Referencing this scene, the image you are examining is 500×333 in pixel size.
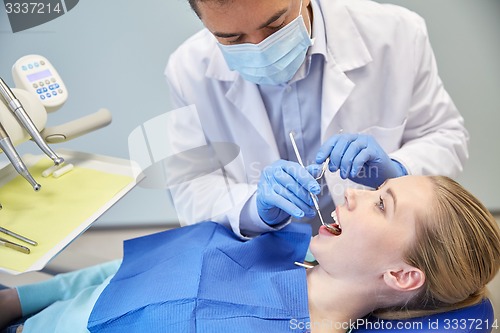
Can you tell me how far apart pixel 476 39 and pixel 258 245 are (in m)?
0.90

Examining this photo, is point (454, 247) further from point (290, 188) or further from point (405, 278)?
point (290, 188)

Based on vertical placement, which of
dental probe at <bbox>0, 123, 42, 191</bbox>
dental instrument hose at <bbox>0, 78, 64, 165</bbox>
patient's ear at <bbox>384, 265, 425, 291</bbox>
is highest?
dental instrument hose at <bbox>0, 78, 64, 165</bbox>

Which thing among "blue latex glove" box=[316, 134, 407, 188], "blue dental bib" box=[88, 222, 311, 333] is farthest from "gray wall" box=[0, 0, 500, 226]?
"blue latex glove" box=[316, 134, 407, 188]

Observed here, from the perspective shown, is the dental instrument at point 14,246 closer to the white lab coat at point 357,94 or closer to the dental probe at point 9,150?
the dental probe at point 9,150

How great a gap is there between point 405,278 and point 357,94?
47 centimetres

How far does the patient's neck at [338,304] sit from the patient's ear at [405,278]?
50 mm

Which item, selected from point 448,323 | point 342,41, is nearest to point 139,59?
point 342,41

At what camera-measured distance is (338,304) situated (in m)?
1.09

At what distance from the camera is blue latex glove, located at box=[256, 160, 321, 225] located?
1067 mm

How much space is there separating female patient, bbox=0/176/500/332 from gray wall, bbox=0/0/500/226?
0.83ft

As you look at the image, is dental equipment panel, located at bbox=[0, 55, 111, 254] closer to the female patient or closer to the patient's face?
the female patient

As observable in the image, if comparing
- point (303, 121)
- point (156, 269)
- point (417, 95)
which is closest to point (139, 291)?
point (156, 269)

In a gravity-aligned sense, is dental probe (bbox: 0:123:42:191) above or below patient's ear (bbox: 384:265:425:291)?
above

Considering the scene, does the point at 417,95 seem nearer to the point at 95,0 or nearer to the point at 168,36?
the point at 168,36
